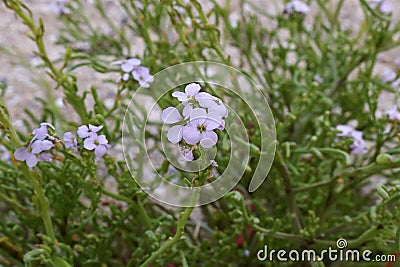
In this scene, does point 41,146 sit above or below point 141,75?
below

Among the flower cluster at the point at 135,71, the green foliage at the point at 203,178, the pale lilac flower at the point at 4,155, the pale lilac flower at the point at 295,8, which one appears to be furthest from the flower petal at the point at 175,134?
the pale lilac flower at the point at 295,8

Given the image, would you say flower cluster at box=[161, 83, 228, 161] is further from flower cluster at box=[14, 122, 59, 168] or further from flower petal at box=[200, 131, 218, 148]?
flower cluster at box=[14, 122, 59, 168]

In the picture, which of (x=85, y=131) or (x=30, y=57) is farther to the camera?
(x=30, y=57)

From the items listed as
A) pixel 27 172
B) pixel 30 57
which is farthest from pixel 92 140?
pixel 30 57

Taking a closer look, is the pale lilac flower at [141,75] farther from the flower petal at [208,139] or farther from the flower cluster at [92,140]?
the flower petal at [208,139]

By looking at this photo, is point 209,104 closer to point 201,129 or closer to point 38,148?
point 201,129

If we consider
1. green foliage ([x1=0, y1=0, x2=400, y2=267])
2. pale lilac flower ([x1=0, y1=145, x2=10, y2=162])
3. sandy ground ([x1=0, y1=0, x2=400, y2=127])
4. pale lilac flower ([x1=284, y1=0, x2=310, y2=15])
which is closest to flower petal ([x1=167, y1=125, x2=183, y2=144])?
green foliage ([x1=0, y1=0, x2=400, y2=267])

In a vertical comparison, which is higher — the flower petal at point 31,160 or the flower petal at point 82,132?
the flower petal at point 82,132

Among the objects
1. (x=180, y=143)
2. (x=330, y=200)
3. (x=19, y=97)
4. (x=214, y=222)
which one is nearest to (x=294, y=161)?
(x=330, y=200)
